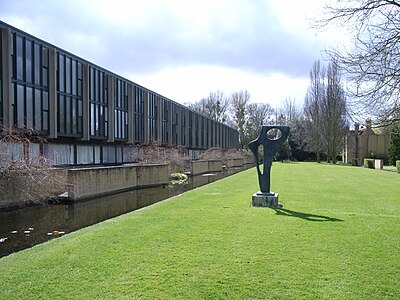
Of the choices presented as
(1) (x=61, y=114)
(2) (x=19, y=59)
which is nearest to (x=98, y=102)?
(1) (x=61, y=114)

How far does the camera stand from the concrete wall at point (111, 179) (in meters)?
17.9

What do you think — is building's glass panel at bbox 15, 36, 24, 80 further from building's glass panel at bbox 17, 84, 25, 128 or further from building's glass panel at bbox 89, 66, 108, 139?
building's glass panel at bbox 89, 66, 108, 139

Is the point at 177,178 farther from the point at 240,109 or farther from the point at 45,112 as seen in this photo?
the point at 240,109

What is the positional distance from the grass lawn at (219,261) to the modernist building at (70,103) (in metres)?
13.3

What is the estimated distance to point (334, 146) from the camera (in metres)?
56.0

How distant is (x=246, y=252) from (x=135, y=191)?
17461mm

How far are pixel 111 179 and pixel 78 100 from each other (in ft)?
35.1

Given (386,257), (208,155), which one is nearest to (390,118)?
(386,257)

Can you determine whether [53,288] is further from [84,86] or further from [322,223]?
[84,86]

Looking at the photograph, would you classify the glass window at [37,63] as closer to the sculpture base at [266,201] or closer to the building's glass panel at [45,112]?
the building's glass panel at [45,112]

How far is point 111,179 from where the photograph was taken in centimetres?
2142

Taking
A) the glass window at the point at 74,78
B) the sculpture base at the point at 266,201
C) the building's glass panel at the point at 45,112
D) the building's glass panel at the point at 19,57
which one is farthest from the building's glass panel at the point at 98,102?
the sculpture base at the point at 266,201

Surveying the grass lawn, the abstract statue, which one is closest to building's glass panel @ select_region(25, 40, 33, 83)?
the abstract statue

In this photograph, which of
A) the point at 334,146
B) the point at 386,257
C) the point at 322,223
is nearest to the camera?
the point at 386,257
